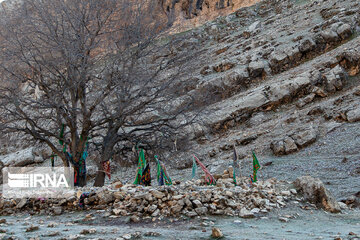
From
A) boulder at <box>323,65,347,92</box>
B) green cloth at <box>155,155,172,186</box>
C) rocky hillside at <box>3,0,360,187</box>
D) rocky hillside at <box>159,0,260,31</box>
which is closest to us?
green cloth at <box>155,155,172,186</box>

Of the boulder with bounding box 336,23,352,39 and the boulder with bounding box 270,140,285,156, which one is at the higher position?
the boulder with bounding box 336,23,352,39

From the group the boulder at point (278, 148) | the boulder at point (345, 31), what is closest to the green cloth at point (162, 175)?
the boulder at point (278, 148)

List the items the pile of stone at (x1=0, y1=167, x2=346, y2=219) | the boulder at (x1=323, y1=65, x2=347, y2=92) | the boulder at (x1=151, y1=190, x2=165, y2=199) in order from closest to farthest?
the pile of stone at (x1=0, y1=167, x2=346, y2=219) → the boulder at (x1=151, y1=190, x2=165, y2=199) → the boulder at (x1=323, y1=65, x2=347, y2=92)

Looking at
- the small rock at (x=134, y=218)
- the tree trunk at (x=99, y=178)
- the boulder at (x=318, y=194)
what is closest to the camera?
the small rock at (x=134, y=218)

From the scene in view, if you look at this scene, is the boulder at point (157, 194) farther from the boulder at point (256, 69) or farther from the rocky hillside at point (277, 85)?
the boulder at point (256, 69)

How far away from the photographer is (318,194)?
6023 mm

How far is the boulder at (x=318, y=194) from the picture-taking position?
5.75 m

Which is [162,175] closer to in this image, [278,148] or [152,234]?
[152,234]

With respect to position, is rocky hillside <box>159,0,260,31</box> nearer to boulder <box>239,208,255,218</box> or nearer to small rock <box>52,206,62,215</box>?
small rock <box>52,206,62,215</box>

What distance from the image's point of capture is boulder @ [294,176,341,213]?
18.9 feet

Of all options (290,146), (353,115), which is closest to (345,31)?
(353,115)

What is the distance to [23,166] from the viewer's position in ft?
60.9

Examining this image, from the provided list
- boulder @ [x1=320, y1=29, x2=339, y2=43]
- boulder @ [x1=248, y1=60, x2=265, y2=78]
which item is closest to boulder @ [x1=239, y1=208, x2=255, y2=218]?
boulder @ [x1=248, y1=60, x2=265, y2=78]

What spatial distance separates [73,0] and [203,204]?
7.29 meters
